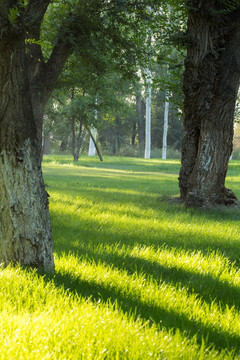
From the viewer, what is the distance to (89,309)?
2873 millimetres

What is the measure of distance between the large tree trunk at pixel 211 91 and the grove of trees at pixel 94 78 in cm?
2

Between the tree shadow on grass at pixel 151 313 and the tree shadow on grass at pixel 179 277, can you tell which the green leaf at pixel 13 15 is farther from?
the tree shadow on grass at pixel 179 277

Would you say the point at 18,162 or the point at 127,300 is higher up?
the point at 18,162

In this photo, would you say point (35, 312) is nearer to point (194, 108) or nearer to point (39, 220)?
point (39, 220)

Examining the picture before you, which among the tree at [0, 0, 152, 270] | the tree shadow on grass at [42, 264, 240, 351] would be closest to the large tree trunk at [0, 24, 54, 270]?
the tree at [0, 0, 152, 270]

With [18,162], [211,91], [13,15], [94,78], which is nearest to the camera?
[13,15]

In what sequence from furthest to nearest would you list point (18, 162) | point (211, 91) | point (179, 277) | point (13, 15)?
point (211, 91), point (179, 277), point (18, 162), point (13, 15)

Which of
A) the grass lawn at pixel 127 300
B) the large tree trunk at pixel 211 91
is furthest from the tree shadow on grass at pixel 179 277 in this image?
the large tree trunk at pixel 211 91

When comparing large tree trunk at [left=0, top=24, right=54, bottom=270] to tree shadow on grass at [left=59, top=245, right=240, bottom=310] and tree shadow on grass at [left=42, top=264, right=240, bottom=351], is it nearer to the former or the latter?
tree shadow on grass at [left=42, top=264, right=240, bottom=351]

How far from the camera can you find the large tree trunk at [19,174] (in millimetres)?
3488

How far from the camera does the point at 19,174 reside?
3600 mm

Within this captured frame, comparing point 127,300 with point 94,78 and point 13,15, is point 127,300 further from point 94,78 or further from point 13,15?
point 94,78

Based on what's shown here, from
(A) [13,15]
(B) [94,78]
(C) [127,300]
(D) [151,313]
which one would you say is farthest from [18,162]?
(B) [94,78]

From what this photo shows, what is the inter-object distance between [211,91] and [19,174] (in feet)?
20.7
